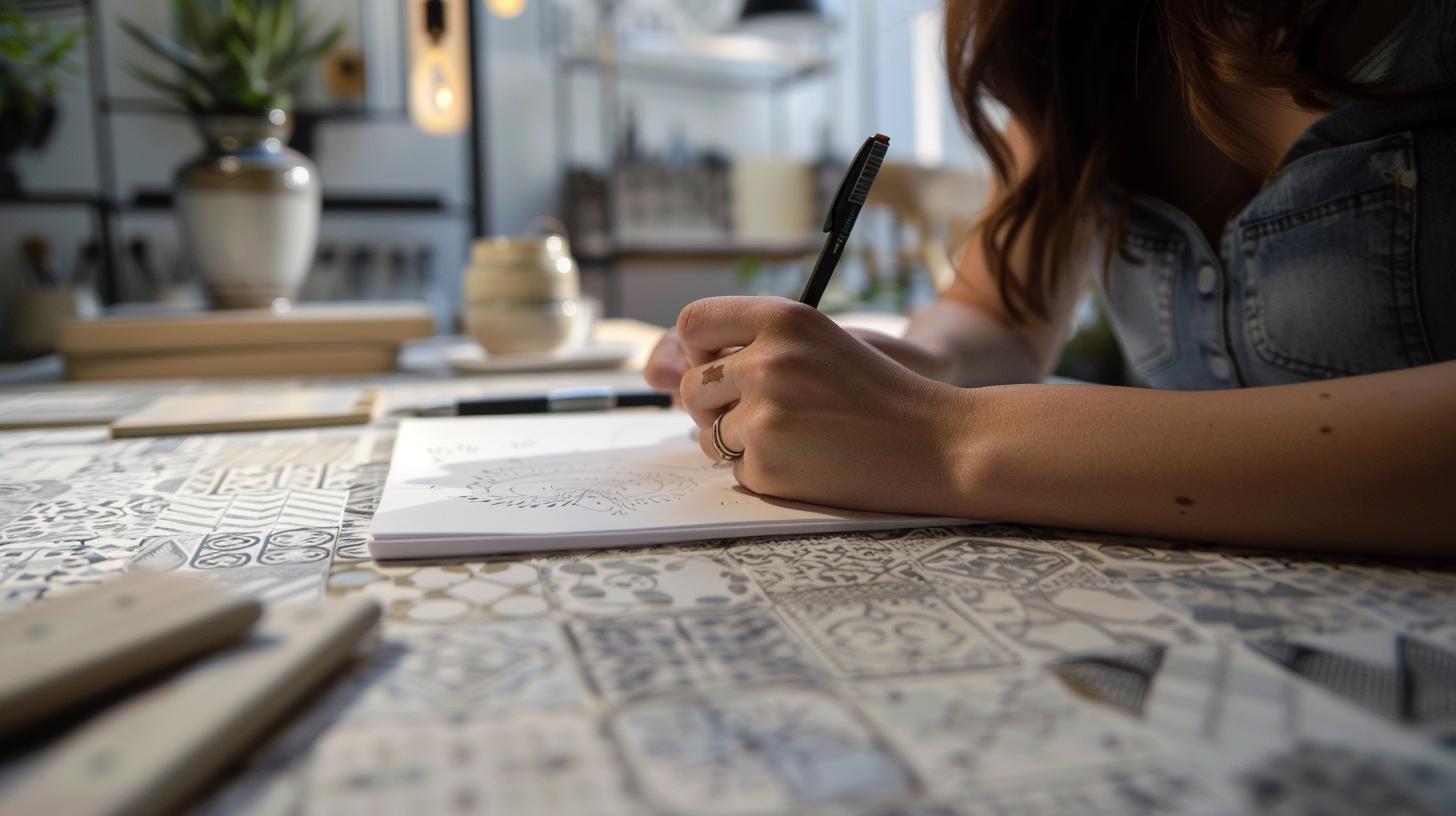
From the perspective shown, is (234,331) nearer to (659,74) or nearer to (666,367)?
(666,367)

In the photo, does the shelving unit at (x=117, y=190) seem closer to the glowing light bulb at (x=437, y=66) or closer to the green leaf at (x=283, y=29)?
the green leaf at (x=283, y=29)

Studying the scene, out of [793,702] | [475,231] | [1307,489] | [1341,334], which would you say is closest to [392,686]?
[793,702]

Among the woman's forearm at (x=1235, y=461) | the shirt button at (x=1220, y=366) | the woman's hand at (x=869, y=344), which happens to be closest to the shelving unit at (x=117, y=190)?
the woman's hand at (x=869, y=344)

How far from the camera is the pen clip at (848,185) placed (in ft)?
1.74

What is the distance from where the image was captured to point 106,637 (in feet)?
0.79

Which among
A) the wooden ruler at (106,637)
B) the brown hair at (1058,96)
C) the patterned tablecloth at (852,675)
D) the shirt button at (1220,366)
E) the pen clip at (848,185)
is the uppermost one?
the brown hair at (1058,96)

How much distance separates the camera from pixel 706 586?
13.8 inches

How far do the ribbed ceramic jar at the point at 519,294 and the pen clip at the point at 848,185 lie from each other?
0.55 meters

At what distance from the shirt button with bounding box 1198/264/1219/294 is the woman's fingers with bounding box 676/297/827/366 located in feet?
1.13

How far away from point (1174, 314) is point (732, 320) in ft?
1.33

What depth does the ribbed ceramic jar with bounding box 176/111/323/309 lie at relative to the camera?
1.15 m

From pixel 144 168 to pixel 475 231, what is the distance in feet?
4.60

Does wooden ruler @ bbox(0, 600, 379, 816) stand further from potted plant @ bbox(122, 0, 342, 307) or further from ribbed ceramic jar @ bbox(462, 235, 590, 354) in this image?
potted plant @ bbox(122, 0, 342, 307)

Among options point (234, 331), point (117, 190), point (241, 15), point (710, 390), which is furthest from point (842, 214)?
point (117, 190)
